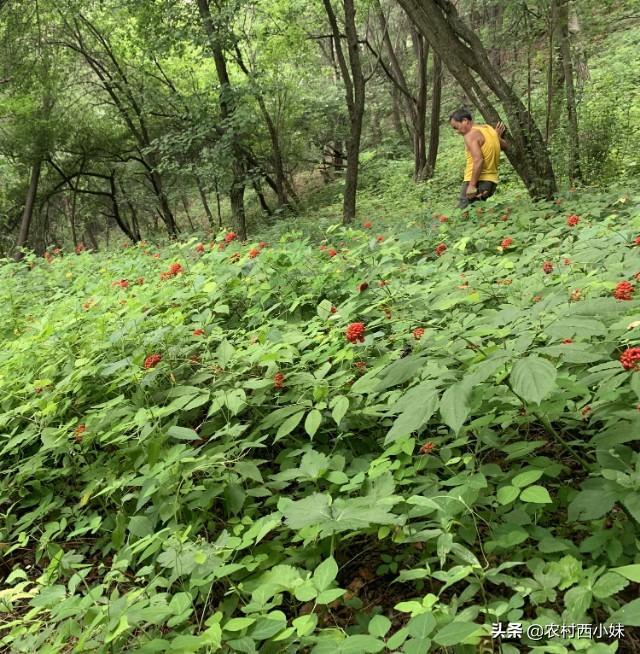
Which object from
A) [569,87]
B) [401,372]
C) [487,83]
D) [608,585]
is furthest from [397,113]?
[608,585]

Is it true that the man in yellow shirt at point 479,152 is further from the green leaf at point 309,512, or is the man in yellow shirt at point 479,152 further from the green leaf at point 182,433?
the green leaf at point 309,512

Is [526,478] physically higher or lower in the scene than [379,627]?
higher

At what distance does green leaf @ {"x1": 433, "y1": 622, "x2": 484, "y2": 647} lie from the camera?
Result: 1.11 meters

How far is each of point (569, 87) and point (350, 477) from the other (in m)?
6.65

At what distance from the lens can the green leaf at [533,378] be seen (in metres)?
1.24

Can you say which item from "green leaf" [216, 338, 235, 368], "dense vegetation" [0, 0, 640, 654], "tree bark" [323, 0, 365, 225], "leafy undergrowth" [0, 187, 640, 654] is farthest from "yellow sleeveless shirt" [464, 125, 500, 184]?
"green leaf" [216, 338, 235, 368]

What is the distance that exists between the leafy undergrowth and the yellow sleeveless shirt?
3.12 meters

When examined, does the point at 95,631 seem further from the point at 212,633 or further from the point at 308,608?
the point at 308,608

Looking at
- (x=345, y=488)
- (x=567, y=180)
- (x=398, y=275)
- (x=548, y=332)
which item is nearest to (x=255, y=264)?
(x=398, y=275)

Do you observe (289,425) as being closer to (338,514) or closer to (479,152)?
(338,514)

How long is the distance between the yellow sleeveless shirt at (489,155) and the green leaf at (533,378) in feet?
17.2

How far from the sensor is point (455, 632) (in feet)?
3.70

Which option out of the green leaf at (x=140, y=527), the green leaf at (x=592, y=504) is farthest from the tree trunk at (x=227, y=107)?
the green leaf at (x=592, y=504)

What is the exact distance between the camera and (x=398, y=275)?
11.2 ft
